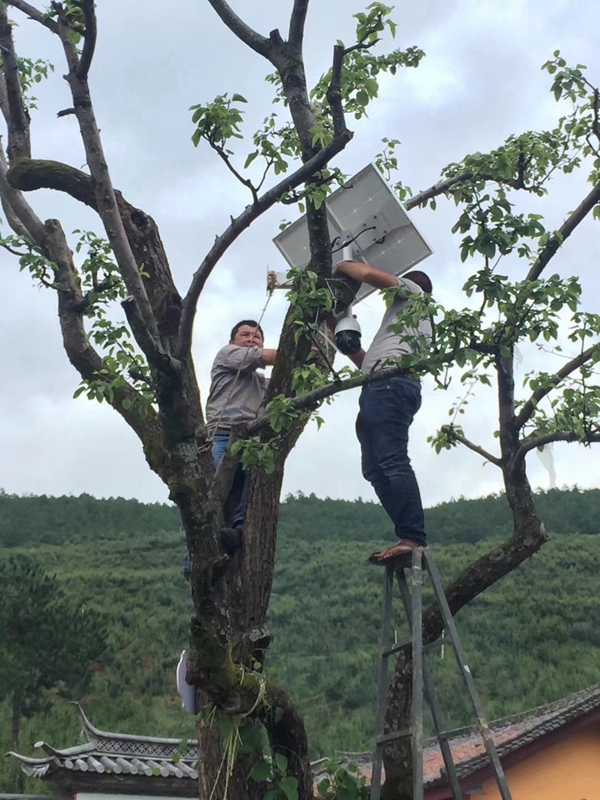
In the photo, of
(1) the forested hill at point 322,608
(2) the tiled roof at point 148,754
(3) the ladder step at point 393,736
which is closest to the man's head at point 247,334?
(3) the ladder step at point 393,736

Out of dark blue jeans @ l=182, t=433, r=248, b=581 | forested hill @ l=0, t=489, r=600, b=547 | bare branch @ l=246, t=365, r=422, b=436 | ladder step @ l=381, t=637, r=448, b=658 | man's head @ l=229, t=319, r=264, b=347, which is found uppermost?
forested hill @ l=0, t=489, r=600, b=547

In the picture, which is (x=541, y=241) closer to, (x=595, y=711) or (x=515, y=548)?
(x=515, y=548)

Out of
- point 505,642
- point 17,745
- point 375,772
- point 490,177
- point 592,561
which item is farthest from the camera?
point 592,561

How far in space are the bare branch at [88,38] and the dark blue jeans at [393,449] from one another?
2.07m

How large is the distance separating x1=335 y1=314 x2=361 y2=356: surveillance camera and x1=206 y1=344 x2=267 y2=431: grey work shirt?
23.2 inches

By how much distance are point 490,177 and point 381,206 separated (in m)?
0.85

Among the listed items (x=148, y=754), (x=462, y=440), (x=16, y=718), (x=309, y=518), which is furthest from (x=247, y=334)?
Answer: (x=309, y=518)

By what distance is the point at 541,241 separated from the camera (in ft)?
18.3

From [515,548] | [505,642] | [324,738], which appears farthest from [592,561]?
[515,548]

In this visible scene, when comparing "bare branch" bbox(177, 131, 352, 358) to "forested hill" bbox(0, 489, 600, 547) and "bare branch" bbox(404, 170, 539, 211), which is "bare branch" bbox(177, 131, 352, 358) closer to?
"bare branch" bbox(404, 170, 539, 211)

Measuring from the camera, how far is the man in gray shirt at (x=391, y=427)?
518 cm

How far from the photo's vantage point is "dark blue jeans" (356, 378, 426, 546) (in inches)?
204

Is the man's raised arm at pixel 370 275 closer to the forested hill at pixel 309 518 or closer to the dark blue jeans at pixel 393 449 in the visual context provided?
the dark blue jeans at pixel 393 449

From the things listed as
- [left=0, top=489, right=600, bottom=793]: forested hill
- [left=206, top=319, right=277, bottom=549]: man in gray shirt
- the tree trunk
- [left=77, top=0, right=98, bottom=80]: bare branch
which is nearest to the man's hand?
[left=206, top=319, right=277, bottom=549]: man in gray shirt
